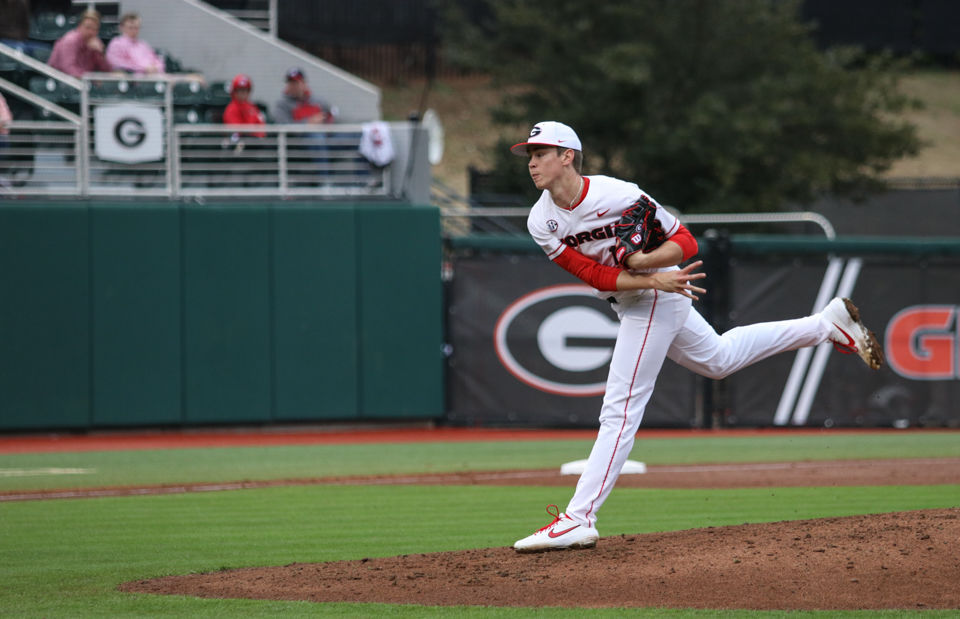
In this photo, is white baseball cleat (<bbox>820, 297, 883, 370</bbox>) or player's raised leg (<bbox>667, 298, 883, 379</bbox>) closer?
player's raised leg (<bbox>667, 298, 883, 379</bbox>)

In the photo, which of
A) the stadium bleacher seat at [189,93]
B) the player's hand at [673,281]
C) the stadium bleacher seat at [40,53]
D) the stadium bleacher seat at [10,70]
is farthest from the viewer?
the stadium bleacher seat at [40,53]

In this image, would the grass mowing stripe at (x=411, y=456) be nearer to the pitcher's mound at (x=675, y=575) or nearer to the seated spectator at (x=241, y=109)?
the pitcher's mound at (x=675, y=575)

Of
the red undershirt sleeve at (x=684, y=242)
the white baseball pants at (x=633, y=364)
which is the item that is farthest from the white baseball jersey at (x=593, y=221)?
the white baseball pants at (x=633, y=364)

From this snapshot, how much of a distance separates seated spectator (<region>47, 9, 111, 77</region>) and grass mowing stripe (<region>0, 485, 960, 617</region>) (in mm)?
8886

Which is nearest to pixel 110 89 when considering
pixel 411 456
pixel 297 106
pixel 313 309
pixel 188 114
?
pixel 188 114

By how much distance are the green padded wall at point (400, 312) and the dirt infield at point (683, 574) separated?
8.57 m

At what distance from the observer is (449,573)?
527 centimetres

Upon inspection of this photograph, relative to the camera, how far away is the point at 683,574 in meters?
5.09

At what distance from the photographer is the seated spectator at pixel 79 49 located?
15.4 metres

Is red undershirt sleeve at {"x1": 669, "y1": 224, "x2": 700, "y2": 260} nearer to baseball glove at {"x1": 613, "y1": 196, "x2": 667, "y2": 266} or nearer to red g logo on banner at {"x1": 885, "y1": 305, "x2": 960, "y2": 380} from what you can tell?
baseball glove at {"x1": 613, "y1": 196, "x2": 667, "y2": 266}

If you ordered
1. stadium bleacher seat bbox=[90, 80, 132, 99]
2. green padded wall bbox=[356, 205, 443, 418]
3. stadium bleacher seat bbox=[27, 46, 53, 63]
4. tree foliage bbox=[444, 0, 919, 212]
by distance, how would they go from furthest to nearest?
1. tree foliage bbox=[444, 0, 919, 212]
2. stadium bleacher seat bbox=[27, 46, 53, 63]
3. stadium bleacher seat bbox=[90, 80, 132, 99]
4. green padded wall bbox=[356, 205, 443, 418]

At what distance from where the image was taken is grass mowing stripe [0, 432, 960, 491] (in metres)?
10.2

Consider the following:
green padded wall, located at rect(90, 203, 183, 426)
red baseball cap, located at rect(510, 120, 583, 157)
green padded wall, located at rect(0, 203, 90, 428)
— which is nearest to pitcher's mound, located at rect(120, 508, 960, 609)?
red baseball cap, located at rect(510, 120, 583, 157)

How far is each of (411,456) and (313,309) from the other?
10.5ft
